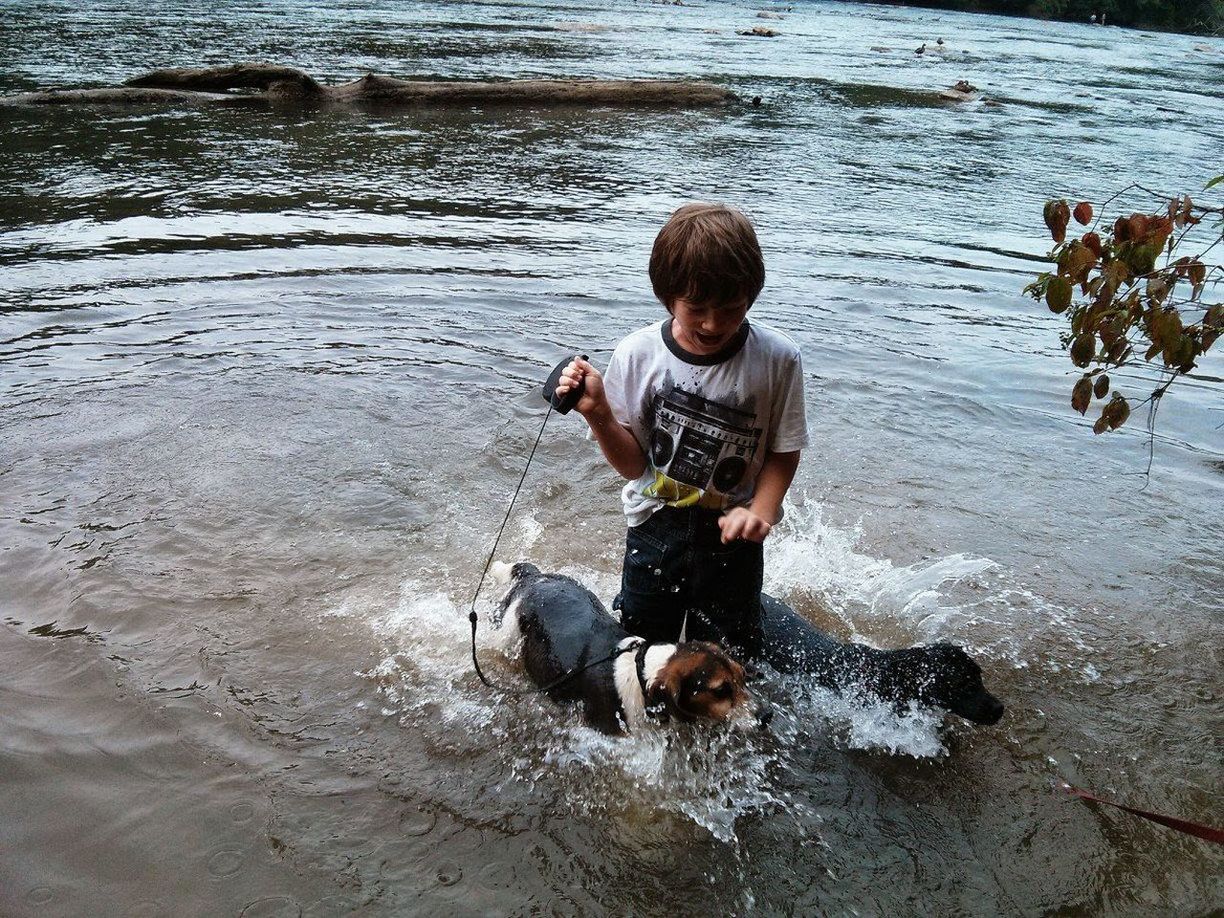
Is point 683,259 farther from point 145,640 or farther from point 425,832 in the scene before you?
point 145,640

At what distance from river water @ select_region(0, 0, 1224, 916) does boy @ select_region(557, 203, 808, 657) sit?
0.67 metres

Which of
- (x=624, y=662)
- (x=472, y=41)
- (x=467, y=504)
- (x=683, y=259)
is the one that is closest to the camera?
(x=683, y=259)

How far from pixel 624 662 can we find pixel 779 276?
7.50 metres

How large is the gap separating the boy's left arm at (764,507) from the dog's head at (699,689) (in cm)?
45

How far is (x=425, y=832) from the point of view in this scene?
351 centimetres

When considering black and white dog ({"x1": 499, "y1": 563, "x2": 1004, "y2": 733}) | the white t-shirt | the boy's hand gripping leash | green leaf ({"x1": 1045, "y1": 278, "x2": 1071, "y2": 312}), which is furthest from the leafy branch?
the boy's hand gripping leash

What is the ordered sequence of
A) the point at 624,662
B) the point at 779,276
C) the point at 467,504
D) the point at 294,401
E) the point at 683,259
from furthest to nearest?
the point at 779,276 → the point at 294,401 → the point at 467,504 → the point at 624,662 → the point at 683,259

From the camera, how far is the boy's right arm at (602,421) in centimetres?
332

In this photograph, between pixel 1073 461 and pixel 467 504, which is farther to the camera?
pixel 1073 461

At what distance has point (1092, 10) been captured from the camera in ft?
236

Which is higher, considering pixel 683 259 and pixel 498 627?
pixel 683 259

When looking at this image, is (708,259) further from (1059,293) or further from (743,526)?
(1059,293)

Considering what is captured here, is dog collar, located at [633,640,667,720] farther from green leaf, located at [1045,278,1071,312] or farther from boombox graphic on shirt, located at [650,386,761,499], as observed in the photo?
green leaf, located at [1045,278,1071,312]

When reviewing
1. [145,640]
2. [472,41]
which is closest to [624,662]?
[145,640]
